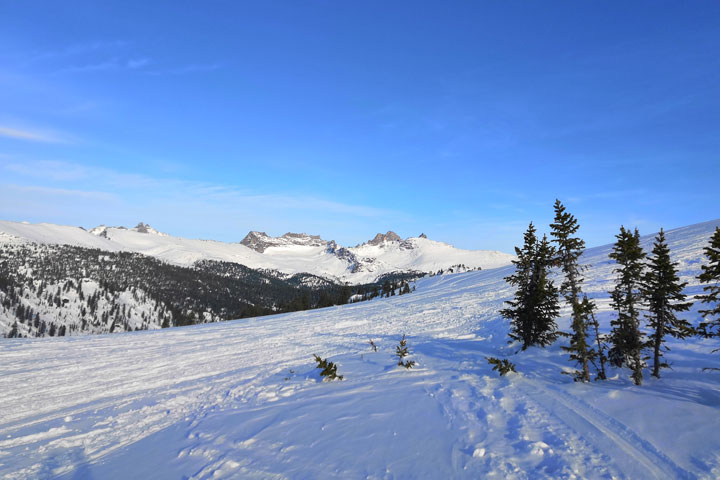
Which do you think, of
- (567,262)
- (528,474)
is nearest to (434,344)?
(567,262)

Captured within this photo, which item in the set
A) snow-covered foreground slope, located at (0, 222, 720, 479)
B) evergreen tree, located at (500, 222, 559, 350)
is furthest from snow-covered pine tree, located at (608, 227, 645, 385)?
evergreen tree, located at (500, 222, 559, 350)

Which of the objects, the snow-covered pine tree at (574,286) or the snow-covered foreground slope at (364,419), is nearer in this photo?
the snow-covered foreground slope at (364,419)

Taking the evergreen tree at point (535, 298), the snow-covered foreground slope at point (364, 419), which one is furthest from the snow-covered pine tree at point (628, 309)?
the evergreen tree at point (535, 298)

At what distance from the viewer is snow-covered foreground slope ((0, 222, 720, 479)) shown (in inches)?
314

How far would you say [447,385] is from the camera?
545 inches

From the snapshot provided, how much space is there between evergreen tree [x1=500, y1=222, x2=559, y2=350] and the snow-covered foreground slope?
157cm

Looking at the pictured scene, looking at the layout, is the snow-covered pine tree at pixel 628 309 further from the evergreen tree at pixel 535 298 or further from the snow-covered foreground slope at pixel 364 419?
the evergreen tree at pixel 535 298

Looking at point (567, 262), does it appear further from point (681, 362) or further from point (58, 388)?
point (58, 388)

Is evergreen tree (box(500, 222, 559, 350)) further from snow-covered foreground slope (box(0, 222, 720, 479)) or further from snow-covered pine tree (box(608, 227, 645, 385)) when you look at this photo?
snow-covered pine tree (box(608, 227, 645, 385))

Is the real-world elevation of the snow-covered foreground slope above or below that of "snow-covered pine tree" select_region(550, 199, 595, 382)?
below

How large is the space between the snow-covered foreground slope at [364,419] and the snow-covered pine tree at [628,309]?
663 mm

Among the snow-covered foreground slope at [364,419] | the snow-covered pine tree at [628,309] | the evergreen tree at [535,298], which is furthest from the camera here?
the evergreen tree at [535,298]

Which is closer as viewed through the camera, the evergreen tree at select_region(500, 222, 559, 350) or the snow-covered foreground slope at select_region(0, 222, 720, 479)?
the snow-covered foreground slope at select_region(0, 222, 720, 479)

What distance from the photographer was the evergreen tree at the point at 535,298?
63.0 feet
